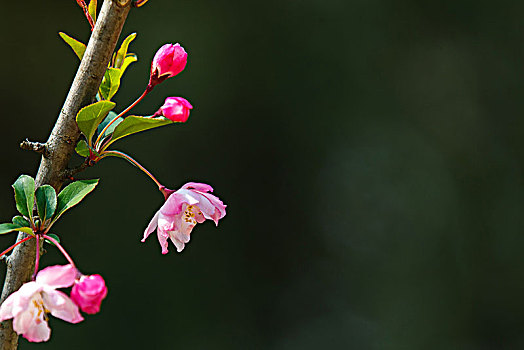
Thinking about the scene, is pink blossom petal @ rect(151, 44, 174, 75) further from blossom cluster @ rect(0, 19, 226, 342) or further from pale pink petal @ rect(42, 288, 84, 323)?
pale pink petal @ rect(42, 288, 84, 323)

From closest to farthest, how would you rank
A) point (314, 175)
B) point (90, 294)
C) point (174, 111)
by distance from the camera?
point (90, 294)
point (174, 111)
point (314, 175)

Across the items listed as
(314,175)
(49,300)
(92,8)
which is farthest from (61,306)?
(314,175)

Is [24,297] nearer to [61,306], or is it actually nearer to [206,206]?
[61,306]

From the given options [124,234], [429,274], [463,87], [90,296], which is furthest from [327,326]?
[90,296]

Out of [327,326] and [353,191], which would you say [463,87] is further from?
[327,326]

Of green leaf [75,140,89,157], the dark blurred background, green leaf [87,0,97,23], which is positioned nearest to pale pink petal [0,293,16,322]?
green leaf [75,140,89,157]

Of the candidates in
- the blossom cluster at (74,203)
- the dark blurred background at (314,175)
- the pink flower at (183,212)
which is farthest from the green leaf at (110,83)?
the dark blurred background at (314,175)

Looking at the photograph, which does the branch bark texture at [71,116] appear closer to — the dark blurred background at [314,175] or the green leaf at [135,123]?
the green leaf at [135,123]
